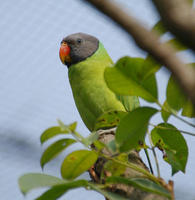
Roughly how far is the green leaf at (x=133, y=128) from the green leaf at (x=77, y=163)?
0.27 ft

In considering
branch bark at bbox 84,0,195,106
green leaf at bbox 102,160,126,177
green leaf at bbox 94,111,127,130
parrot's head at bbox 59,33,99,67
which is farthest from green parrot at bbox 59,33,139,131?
branch bark at bbox 84,0,195,106

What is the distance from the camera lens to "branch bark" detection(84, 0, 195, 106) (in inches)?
12.6

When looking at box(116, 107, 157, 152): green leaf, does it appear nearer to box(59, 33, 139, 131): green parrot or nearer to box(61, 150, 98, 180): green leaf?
box(61, 150, 98, 180): green leaf

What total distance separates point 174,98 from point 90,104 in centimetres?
102

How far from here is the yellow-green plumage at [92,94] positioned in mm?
1756

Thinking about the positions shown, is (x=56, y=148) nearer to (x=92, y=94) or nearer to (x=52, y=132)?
(x=52, y=132)

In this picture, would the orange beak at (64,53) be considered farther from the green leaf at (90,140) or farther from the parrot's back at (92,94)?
the green leaf at (90,140)

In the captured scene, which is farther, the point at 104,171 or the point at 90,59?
the point at 90,59

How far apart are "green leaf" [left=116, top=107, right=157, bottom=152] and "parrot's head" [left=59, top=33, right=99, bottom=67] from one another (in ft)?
4.57

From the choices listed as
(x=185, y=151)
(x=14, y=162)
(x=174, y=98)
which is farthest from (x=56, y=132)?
(x=14, y=162)

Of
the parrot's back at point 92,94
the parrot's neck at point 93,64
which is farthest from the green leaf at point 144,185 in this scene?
the parrot's neck at point 93,64

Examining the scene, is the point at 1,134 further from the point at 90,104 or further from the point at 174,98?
the point at 174,98

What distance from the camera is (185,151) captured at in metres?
0.91

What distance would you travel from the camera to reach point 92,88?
1.77 metres
